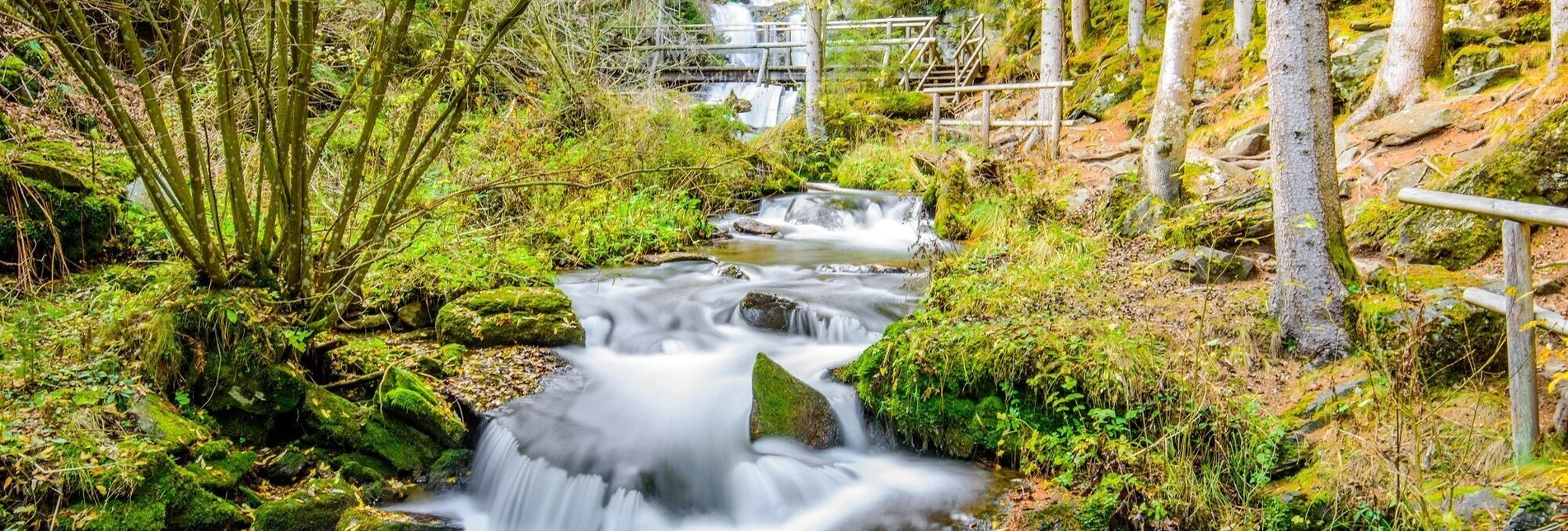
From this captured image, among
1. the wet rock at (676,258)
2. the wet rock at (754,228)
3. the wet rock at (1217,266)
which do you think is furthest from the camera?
the wet rock at (754,228)

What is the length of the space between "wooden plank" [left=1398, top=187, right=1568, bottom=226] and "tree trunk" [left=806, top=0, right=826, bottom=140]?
12.2 meters

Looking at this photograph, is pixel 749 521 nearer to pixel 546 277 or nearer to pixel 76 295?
pixel 546 277

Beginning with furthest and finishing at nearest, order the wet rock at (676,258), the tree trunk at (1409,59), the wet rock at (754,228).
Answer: the wet rock at (754,228), the wet rock at (676,258), the tree trunk at (1409,59)

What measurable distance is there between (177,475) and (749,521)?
299 cm

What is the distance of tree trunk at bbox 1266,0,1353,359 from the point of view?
201 inches

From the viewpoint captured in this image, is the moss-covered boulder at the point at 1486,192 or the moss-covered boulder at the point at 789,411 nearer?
the moss-covered boulder at the point at 1486,192

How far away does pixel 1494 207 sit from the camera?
3.38m

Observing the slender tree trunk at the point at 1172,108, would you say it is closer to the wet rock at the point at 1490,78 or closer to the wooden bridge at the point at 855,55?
the wet rock at the point at 1490,78

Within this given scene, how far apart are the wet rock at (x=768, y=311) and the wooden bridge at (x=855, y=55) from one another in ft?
38.5

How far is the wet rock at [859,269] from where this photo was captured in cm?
910

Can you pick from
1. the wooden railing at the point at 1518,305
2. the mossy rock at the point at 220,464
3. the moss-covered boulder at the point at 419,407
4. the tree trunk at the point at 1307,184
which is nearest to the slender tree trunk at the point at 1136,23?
the tree trunk at the point at 1307,184

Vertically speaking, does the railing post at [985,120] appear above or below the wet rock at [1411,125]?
above

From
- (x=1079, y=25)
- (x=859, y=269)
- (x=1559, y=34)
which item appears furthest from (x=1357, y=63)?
(x=1079, y=25)

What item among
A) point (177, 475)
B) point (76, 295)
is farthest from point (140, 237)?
point (177, 475)
